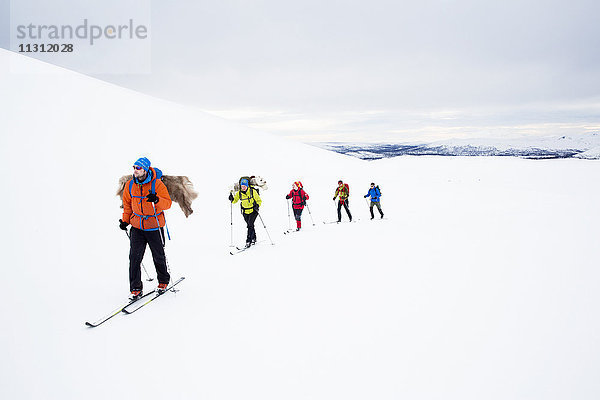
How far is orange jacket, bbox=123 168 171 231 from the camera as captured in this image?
16.5 ft

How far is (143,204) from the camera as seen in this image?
5.05m

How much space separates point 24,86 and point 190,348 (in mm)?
25229

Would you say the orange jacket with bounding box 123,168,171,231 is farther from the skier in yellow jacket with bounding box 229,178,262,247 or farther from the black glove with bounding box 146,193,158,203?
the skier in yellow jacket with bounding box 229,178,262,247

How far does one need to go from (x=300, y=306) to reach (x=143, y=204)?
2.97m

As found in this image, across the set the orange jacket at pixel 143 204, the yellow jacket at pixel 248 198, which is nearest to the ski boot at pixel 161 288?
the orange jacket at pixel 143 204

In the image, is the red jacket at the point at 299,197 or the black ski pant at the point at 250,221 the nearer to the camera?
the black ski pant at the point at 250,221

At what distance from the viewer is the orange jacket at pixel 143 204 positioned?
5.04m

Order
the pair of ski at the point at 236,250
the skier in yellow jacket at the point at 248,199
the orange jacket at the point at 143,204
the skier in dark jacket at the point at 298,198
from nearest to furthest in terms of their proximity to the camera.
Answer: the orange jacket at the point at 143,204 < the pair of ski at the point at 236,250 < the skier in yellow jacket at the point at 248,199 < the skier in dark jacket at the point at 298,198

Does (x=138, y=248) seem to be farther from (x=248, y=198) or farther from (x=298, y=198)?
(x=298, y=198)

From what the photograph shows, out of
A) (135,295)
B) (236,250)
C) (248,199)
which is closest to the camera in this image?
(135,295)

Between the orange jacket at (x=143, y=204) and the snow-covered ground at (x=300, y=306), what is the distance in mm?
1367

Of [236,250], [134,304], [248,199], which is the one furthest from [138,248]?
[248,199]

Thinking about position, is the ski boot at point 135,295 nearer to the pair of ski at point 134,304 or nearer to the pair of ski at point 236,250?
the pair of ski at point 134,304

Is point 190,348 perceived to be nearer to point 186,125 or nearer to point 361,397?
point 361,397
